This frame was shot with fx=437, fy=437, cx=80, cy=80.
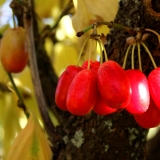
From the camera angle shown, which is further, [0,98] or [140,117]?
[0,98]

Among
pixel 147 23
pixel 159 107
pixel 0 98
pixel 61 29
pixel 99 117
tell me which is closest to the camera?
pixel 159 107

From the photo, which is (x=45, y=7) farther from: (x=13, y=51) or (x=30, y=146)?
(x=30, y=146)

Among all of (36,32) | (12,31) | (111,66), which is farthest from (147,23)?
(36,32)

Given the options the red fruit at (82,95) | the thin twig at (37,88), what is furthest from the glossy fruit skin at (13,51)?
the red fruit at (82,95)

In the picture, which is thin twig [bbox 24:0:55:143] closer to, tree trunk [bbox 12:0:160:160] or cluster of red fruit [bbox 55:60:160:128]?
tree trunk [bbox 12:0:160:160]

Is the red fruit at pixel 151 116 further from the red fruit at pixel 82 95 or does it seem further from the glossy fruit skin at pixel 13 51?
the glossy fruit skin at pixel 13 51

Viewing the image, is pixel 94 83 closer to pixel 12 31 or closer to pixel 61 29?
pixel 12 31
